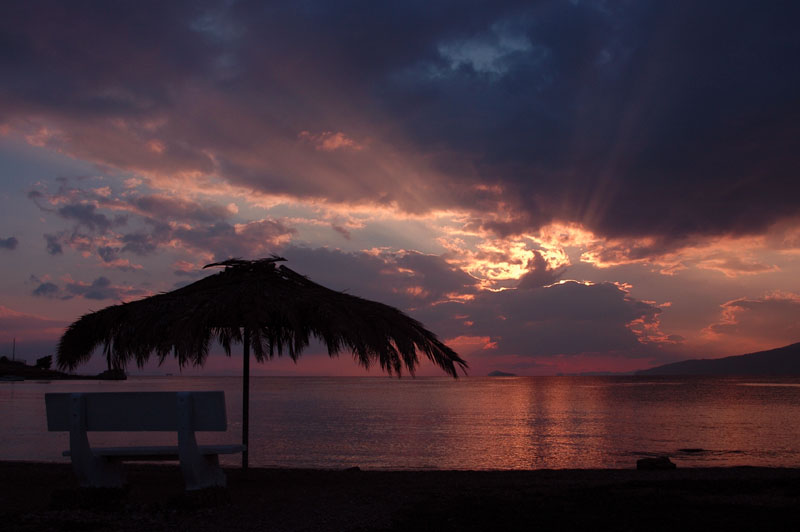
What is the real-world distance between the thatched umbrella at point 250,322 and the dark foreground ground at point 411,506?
1.79 m

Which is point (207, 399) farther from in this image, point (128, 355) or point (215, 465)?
point (128, 355)

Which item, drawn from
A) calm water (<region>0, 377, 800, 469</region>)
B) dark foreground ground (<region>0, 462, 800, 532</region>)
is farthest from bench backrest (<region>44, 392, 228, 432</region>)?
calm water (<region>0, 377, 800, 469</region>)

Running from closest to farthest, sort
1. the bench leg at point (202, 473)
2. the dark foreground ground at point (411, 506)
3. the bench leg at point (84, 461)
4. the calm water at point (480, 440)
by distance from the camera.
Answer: the dark foreground ground at point (411, 506) → the bench leg at point (202, 473) → the bench leg at point (84, 461) → the calm water at point (480, 440)

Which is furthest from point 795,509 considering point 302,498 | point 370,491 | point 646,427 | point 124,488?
point 646,427

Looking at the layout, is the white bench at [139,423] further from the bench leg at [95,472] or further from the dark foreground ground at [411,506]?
the dark foreground ground at [411,506]

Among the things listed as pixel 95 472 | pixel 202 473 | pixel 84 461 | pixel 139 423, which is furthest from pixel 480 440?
pixel 139 423

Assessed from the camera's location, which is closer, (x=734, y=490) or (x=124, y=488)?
(x=124, y=488)

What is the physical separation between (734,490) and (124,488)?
7.87 m

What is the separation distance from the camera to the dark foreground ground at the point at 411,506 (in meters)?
6.09

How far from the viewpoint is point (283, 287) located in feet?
28.6

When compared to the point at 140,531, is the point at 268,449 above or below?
below

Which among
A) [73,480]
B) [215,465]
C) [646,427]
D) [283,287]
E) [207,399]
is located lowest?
[646,427]

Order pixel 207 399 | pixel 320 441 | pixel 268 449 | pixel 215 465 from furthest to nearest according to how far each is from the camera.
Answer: pixel 320 441
pixel 268 449
pixel 215 465
pixel 207 399

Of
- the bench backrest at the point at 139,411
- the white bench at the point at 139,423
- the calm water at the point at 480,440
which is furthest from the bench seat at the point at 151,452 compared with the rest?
the calm water at the point at 480,440
